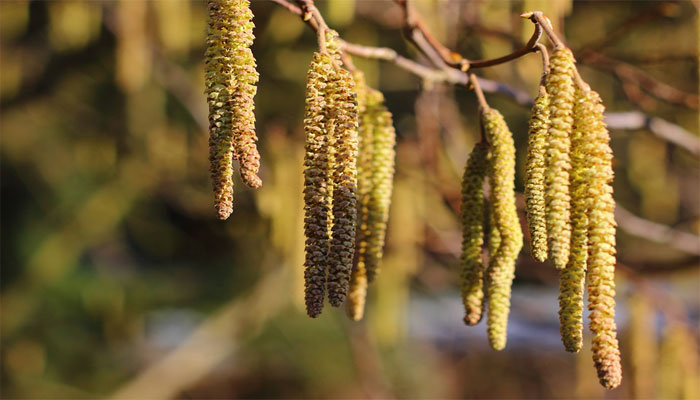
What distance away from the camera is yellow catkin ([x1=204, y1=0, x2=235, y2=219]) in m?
0.73

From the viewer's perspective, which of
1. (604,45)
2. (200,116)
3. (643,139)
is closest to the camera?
(604,45)

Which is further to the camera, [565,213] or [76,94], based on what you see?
[76,94]

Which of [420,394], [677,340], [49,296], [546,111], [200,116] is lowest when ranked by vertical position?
[420,394]

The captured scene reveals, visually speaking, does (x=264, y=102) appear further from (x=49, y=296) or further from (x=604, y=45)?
(x=604, y=45)

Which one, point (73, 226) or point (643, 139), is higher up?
point (643, 139)

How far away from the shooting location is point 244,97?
2.40ft

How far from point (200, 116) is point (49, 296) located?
221cm

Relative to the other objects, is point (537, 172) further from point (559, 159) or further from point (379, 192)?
point (379, 192)

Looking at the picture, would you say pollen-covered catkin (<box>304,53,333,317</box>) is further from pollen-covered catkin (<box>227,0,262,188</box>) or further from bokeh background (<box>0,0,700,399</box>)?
bokeh background (<box>0,0,700,399</box>)

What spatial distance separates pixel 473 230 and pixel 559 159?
0.90ft

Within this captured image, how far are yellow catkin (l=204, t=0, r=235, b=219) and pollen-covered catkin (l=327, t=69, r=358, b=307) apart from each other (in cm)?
11

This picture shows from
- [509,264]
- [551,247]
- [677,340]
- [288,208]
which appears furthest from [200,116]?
[551,247]

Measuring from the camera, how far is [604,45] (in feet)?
5.82

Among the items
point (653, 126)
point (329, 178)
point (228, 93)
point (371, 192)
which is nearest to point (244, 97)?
point (228, 93)
